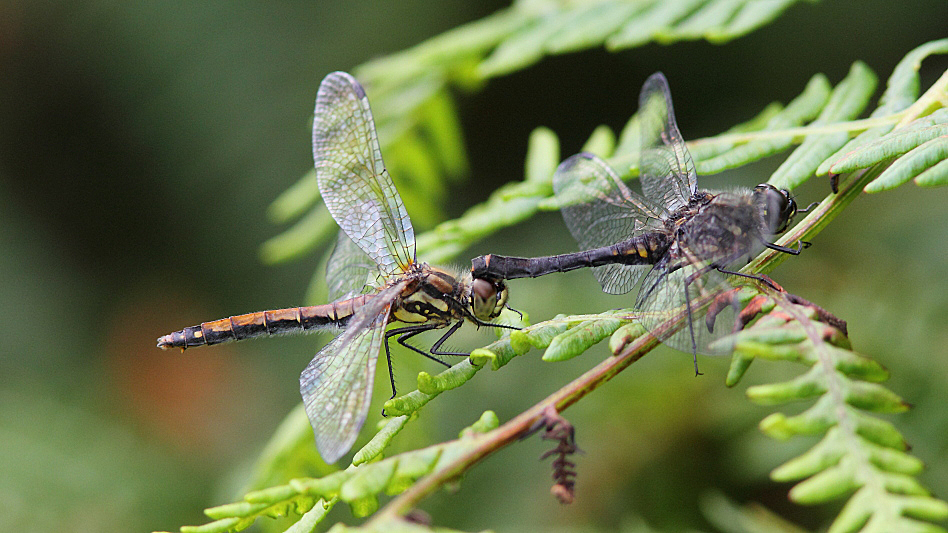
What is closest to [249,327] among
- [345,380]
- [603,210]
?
[345,380]

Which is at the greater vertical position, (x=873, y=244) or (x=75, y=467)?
(x=75, y=467)

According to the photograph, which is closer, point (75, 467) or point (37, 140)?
point (75, 467)

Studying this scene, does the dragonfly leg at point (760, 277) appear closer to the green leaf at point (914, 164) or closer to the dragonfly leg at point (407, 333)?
the green leaf at point (914, 164)

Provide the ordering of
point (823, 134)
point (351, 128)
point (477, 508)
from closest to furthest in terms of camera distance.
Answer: point (823, 134) < point (351, 128) < point (477, 508)

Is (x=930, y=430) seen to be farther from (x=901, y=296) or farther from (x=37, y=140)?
(x=37, y=140)

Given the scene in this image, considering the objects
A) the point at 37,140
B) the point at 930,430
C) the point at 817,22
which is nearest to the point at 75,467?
the point at 37,140

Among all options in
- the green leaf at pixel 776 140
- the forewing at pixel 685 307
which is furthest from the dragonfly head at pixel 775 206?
the forewing at pixel 685 307

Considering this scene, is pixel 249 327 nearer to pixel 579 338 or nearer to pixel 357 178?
pixel 357 178

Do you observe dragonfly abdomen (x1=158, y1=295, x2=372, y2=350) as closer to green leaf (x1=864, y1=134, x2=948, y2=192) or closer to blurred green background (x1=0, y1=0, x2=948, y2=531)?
blurred green background (x1=0, y1=0, x2=948, y2=531)
